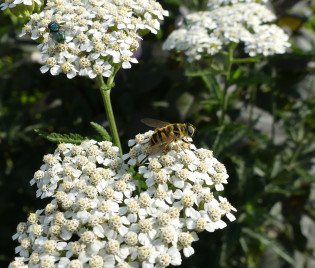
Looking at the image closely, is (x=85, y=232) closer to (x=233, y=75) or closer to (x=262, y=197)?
(x=233, y=75)

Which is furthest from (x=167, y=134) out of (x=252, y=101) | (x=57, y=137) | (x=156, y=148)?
(x=252, y=101)

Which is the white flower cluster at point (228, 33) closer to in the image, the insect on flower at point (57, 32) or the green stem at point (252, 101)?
the green stem at point (252, 101)

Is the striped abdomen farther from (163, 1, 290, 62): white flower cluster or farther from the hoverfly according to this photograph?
(163, 1, 290, 62): white flower cluster

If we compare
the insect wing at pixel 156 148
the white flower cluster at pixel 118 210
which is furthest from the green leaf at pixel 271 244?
the insect wing at pixel 156 148

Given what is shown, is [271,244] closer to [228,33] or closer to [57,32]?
[228,33]

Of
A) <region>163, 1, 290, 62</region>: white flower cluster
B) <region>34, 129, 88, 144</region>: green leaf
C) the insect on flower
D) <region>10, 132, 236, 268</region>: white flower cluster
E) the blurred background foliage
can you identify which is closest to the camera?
<region>10, 132, 236, 268</region>: white flower cluster

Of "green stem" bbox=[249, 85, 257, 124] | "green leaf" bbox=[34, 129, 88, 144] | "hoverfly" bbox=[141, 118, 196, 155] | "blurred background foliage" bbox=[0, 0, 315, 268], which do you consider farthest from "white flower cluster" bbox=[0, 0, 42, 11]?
"green stem" bbox=[249, 85, 257, 124]

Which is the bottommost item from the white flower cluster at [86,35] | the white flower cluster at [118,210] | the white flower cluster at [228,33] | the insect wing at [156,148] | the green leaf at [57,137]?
the white flower cluster at [118,210]

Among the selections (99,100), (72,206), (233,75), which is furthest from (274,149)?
(72,206)
